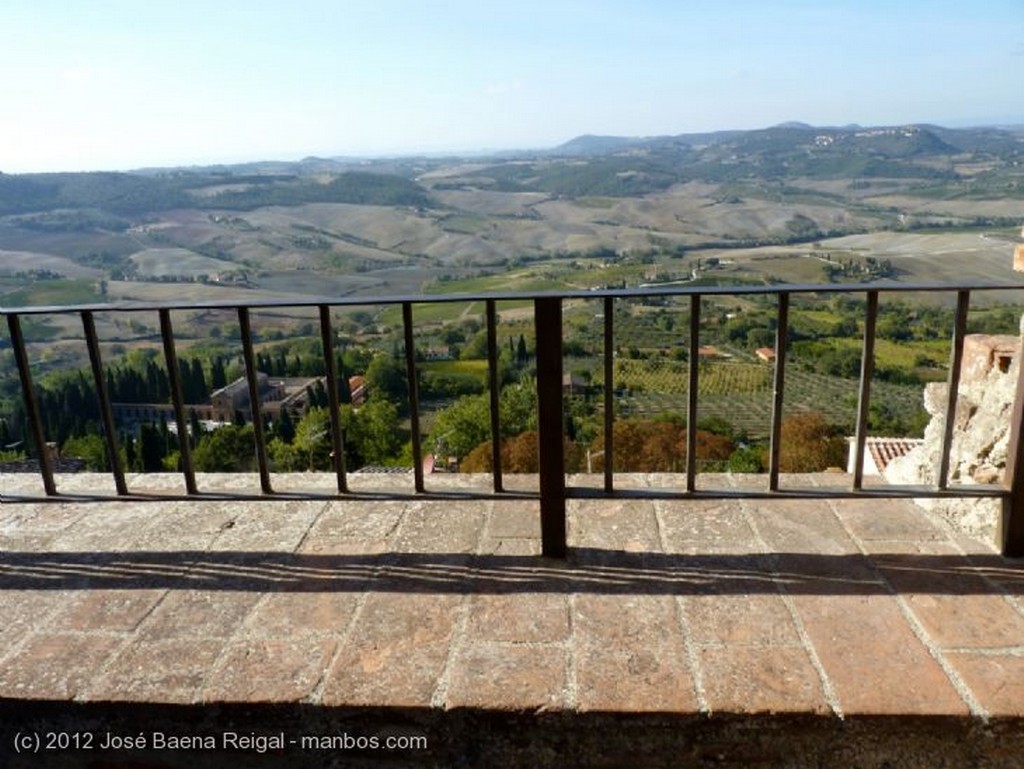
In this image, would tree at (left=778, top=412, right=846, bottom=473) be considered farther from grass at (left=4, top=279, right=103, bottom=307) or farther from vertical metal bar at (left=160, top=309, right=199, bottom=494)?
grass at (left=4, top=279, right=103, bottom=307)

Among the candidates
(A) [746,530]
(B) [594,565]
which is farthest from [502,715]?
(A) [746,530]

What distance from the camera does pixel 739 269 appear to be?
38.5 metres

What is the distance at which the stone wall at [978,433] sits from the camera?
2516 millimetres

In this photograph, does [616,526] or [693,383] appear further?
[616,526]

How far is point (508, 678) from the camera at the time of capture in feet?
5.80

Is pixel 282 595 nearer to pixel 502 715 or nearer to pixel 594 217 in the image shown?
pixel 502 715

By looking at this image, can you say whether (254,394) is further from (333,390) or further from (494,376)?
(494,376)

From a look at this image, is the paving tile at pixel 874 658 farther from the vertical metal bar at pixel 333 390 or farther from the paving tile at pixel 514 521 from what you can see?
the vertical metal bar at pixel 333 390

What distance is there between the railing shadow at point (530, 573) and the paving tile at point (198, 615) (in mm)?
47

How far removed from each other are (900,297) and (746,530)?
1344 inches

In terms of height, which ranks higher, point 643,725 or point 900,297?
point 643,725

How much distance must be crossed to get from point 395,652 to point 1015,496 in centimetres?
195

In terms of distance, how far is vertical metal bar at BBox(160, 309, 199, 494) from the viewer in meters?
2.32

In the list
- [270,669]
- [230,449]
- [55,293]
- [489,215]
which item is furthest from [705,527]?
[489,215]
